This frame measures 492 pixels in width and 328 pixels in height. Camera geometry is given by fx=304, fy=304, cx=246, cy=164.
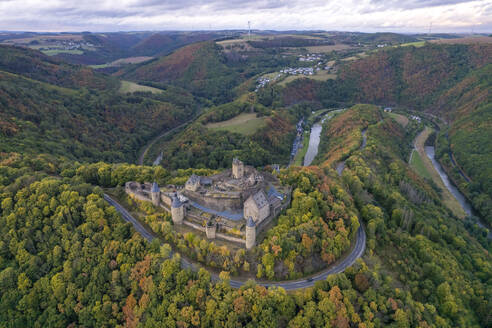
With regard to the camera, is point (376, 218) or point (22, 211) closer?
point (22, 211)

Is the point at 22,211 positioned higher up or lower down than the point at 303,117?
higher up

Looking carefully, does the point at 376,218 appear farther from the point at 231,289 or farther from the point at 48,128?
the point at 48,128

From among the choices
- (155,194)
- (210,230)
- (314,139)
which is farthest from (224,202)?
(314,139)

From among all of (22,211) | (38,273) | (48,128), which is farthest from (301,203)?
(48,128)

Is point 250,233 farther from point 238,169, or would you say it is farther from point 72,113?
A: point 72,113

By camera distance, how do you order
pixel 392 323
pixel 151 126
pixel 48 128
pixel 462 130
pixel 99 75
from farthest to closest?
pixel 99 75, pixel 151 126, pixel 462 130, pixel 48 128, pixel 392 323

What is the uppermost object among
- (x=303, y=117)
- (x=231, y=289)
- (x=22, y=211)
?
(x=22, y=211)

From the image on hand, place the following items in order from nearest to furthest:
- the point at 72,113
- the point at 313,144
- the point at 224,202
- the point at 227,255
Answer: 1. the point at 227,255
2. the point at 224,202
3. the point at 72,113
4. the point at 313,144
